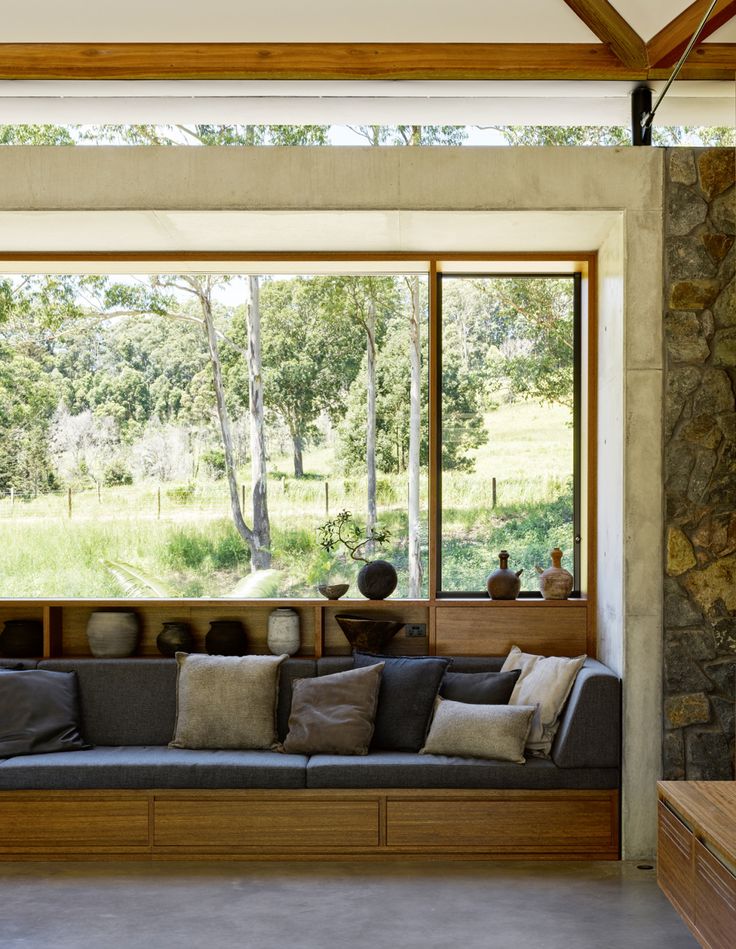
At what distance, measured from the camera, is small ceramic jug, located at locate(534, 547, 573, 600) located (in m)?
5.41

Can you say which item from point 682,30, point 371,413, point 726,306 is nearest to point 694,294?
point 726,306

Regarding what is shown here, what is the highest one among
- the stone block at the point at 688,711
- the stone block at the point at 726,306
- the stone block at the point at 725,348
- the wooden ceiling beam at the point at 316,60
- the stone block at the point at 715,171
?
the wooden ceiling beam at the point at 316,60

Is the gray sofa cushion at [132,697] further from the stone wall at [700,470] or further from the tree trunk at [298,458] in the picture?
the stone wall at [700,470]

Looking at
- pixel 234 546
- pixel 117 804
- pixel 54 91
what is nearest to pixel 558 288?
pixel 234 546

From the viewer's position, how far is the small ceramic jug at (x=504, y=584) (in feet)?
17.7

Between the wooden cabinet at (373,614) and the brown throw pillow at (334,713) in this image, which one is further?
the wooden cabinet at (373,614)

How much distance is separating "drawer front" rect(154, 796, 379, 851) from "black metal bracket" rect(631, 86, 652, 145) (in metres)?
3.41

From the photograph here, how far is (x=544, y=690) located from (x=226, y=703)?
153 centimetres

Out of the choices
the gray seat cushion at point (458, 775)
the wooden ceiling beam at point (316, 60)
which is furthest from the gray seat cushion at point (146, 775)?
the wooden ceiling beam at point (316, 60)

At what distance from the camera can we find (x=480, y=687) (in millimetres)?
5008

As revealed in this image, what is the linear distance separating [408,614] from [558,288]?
2.01 meters

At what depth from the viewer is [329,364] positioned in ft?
19.9

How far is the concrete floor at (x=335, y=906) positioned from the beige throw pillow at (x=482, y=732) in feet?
1.63

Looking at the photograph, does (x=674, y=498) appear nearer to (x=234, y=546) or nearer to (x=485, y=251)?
(x=485, y=251)
